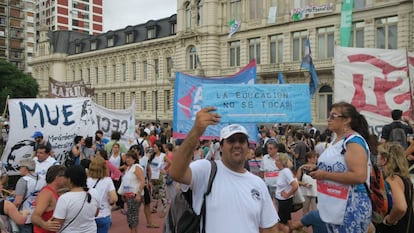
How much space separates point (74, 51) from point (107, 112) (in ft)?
179

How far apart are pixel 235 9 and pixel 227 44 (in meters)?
3.23

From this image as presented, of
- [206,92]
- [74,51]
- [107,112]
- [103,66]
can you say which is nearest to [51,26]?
[74,51]

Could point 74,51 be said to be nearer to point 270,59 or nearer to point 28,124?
point 270,59

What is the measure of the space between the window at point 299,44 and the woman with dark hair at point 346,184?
3129cm

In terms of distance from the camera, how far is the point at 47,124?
9516mm

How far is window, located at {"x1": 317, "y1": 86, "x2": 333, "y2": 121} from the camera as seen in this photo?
32375mm

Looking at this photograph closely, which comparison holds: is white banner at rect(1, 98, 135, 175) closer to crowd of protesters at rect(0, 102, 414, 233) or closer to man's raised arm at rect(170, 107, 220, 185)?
crowd of protesters at rect(0, 102, 414, 233)

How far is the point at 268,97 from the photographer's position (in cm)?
788

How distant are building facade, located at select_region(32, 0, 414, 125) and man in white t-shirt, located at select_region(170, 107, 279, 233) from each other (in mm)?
28627

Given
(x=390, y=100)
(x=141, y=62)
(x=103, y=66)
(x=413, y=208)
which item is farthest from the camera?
(x=103, y=66)

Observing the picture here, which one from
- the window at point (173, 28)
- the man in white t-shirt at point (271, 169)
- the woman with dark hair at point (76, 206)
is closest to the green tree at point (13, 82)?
the window at point (173, 28)

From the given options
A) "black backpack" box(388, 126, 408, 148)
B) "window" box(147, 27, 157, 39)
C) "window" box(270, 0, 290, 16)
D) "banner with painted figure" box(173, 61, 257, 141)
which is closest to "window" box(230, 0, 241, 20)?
"window" box(270, 0, 290, 16)

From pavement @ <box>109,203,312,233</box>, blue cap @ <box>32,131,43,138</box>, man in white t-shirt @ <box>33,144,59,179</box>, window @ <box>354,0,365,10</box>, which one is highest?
window @ <box>354,0,365,10</box>

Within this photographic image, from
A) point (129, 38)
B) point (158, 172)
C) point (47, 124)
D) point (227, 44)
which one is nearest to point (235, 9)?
point (227, 44)
